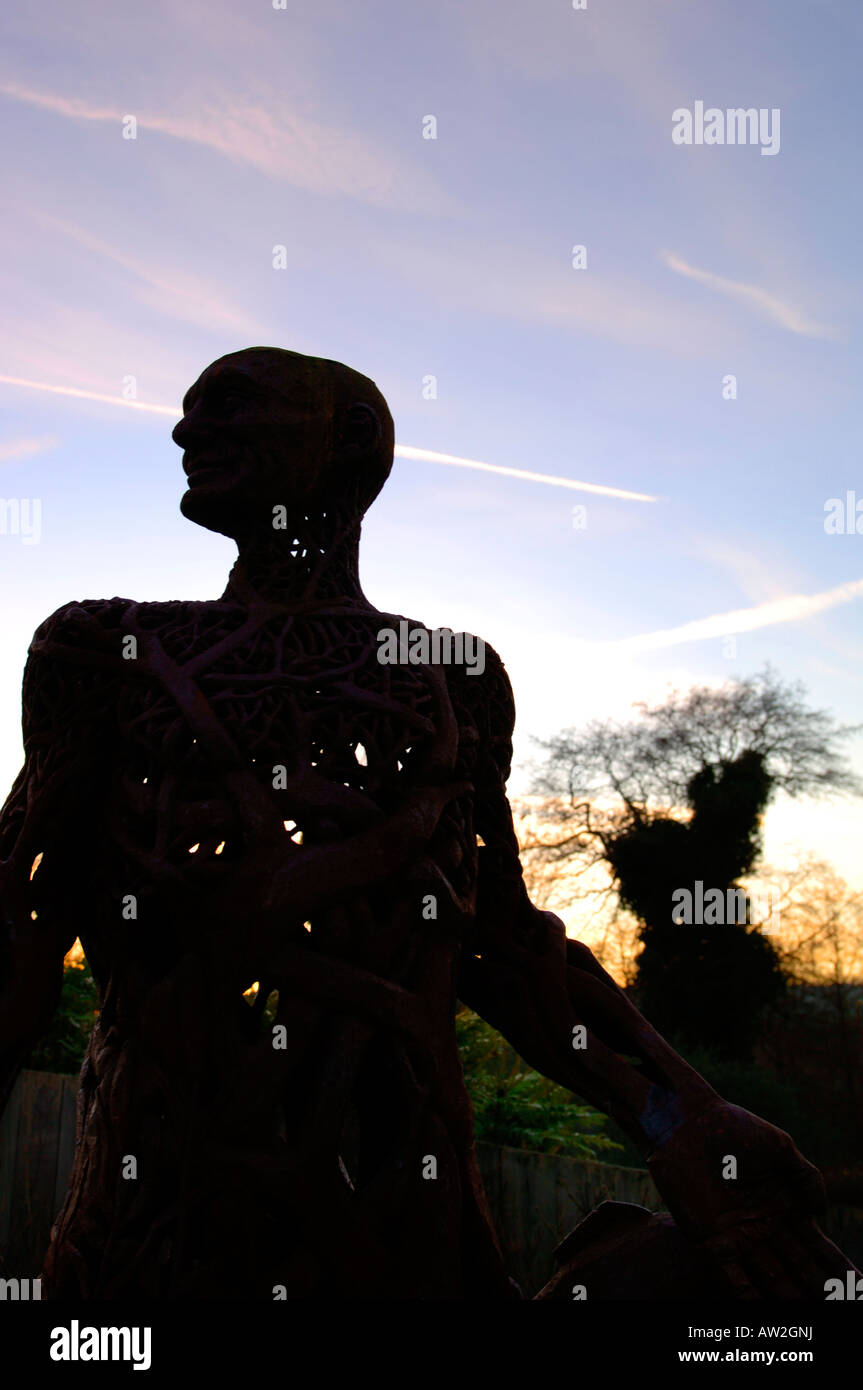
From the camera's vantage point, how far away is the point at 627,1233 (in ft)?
8.01

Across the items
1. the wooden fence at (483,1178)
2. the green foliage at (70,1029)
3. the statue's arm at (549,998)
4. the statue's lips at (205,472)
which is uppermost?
the statue's lips at (205,472)

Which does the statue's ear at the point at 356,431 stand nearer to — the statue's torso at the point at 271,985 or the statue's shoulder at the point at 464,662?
the statue's shoulder at the point at 464,662

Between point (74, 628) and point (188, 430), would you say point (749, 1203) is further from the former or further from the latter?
point (188, 430)

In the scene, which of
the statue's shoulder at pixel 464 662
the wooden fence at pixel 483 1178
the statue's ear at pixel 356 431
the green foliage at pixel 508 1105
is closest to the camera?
the statue's shoulder at pixel 464 662

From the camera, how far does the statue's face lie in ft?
8.64

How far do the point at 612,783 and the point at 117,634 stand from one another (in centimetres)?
1559

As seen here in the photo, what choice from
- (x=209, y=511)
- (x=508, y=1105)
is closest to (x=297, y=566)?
(x=209, y=511)

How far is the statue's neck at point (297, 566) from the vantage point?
8.70ft

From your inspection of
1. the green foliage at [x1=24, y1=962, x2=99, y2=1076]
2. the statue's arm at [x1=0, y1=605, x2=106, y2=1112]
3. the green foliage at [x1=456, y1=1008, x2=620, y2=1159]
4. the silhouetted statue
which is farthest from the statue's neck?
the green foliage at [x1=24, y1=962, x2=99, y2=1076]

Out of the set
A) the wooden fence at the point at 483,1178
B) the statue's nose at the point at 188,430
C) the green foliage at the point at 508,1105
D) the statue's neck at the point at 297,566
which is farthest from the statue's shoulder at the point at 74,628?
the green foliage at the point at 508,1105

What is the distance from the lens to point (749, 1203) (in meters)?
2.29

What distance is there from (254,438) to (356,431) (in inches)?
10.6

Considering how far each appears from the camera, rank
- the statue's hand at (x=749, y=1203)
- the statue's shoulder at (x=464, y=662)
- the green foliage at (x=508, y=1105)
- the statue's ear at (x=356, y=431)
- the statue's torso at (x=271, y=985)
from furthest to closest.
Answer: the green foliage at (x=508, y=1105) < the statue's ear at (x=356, y=431) < the statue's shoulder at (x=464, y=662) < the statue's hand at (x=749, y=1203) < the statue's torso at (x=271, y=985)

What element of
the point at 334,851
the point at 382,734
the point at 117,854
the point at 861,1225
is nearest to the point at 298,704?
the point at 382,734
